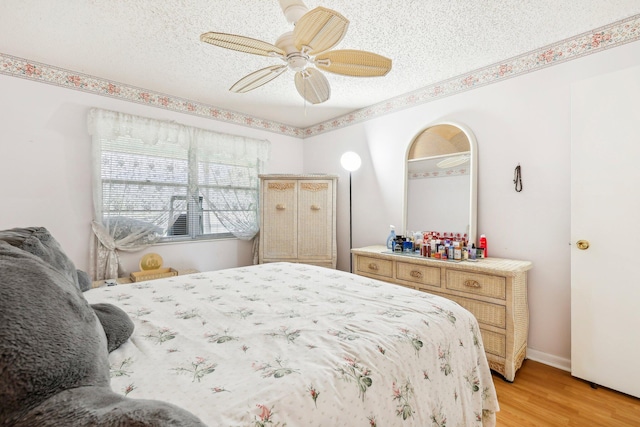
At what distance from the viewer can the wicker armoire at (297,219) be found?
11.6 ft

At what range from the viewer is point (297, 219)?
3555 mm

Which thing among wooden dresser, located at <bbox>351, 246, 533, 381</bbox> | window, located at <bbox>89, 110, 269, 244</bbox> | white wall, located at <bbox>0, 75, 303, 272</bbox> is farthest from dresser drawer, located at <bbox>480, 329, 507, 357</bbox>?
white wall, located at <bbox>0, 75, 303, 272</bbox>

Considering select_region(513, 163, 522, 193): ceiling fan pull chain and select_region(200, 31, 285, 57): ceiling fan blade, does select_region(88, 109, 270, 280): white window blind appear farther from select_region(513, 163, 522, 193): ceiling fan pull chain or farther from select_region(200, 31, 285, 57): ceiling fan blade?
select_region(513, 163, 522, 193): ceiling fan pull chain

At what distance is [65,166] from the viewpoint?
2635mm

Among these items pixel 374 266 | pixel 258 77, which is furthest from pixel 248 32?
pixel 374 266

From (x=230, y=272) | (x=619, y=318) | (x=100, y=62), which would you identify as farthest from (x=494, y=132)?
(x=100, y=62)

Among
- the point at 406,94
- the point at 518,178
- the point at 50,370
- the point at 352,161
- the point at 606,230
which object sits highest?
the point at 406,94

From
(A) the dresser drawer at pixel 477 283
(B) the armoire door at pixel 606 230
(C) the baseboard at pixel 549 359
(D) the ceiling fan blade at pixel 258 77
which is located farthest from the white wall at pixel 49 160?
(B) the armoire door at pixel 606 230

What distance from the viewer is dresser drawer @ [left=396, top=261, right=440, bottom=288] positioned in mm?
2430

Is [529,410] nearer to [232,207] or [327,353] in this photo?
[327,353]

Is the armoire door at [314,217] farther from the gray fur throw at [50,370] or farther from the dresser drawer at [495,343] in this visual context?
the gray fur throw at [50,370]

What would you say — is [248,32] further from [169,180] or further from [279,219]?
[279,219]

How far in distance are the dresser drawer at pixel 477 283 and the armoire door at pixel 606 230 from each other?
1.62ft

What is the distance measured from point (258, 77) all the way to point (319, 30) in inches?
23.7
